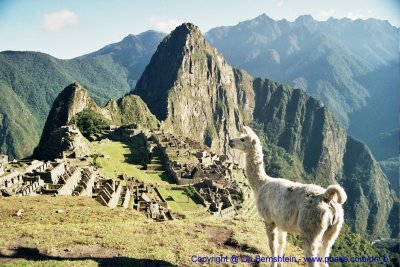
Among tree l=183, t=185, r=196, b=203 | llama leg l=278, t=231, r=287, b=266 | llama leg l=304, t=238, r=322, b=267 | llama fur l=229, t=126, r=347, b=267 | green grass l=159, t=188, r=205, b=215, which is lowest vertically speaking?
green grass l=159, t=188, r=205, b=215

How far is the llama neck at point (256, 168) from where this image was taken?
35.8 feet

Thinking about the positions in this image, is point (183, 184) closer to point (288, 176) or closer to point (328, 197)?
point (328, 197)

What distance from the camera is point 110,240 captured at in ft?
39.2

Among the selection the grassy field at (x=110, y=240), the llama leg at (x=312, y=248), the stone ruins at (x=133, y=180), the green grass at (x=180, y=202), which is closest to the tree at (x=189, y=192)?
the green grass at (x=180, y=202)

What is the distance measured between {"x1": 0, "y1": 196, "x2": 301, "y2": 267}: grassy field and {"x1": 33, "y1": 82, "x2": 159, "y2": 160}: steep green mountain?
43231 millimetres

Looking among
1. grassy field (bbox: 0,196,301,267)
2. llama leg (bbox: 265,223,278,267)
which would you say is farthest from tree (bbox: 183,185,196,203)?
llama leg (bbox: 265,223,278,267)

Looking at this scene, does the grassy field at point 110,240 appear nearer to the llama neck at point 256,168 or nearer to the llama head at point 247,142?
the llama neck at point 256,168

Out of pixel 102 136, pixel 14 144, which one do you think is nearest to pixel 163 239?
pixel 102 136

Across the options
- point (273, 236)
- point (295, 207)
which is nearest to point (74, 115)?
point (273, 236)

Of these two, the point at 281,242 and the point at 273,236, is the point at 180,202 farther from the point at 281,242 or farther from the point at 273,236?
the point at 273,236

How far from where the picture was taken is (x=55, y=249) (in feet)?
36.6

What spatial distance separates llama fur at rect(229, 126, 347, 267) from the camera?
27.6ft

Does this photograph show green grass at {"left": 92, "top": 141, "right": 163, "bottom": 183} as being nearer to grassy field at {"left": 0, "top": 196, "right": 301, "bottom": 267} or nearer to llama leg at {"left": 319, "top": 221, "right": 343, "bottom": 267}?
grassy field at {"left": 0, "top": 196, "right": 301, "bottom": 267}

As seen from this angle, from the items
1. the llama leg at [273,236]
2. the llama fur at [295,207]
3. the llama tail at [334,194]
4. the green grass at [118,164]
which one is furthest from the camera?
the green grass at [118,164]
